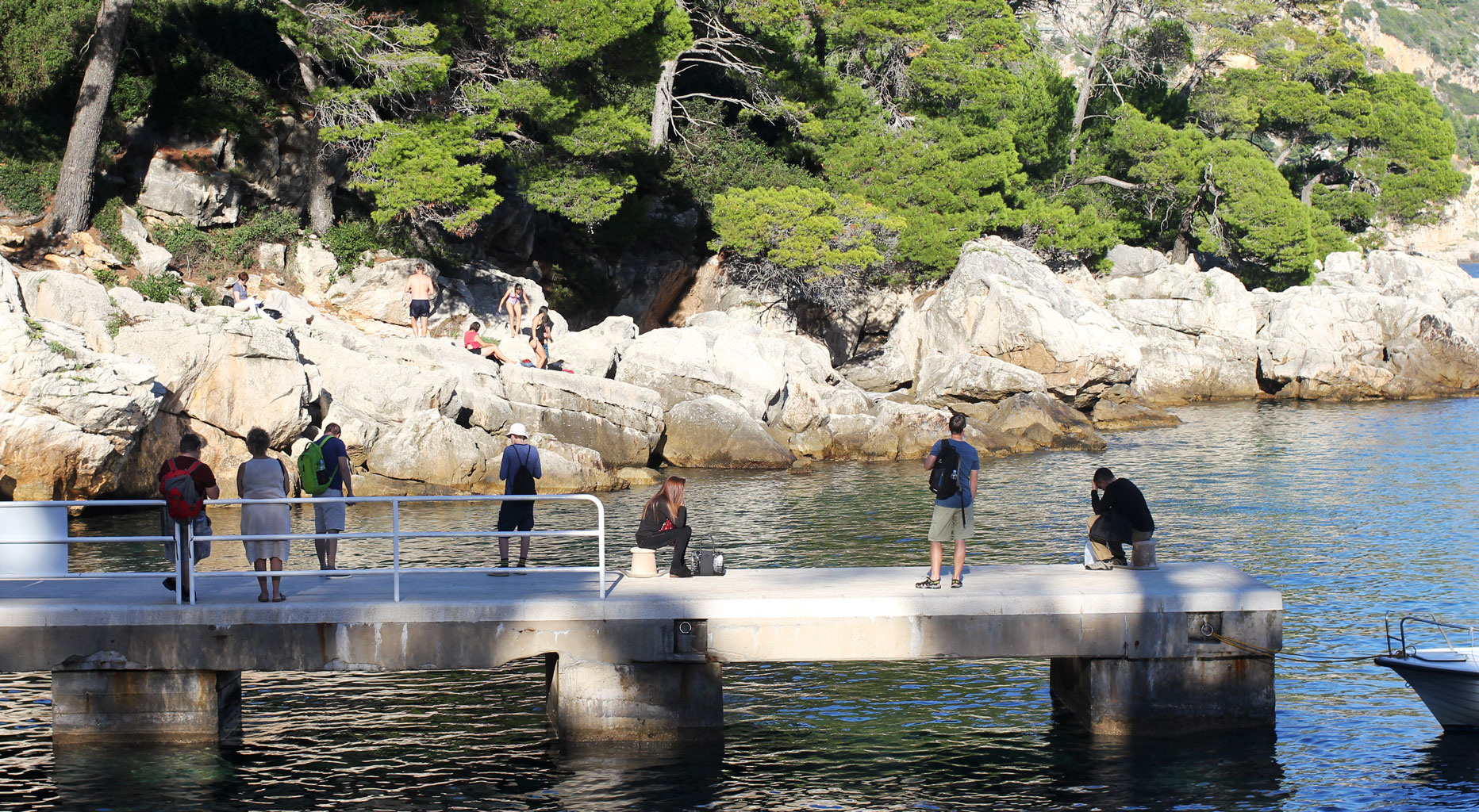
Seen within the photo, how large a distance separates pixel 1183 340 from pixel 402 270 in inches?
1278

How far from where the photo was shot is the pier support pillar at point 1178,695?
12383 millimetres

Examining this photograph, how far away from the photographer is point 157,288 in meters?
30.0

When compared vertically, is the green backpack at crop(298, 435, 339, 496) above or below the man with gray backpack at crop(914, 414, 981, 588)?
above

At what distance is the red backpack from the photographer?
458 inches

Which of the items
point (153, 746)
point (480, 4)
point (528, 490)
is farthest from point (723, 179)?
point (153, 746)

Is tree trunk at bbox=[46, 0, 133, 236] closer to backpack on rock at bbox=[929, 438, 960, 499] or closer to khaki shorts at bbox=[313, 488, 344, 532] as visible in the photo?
khaki shorts at bbox=[313, 488, 344, 532]

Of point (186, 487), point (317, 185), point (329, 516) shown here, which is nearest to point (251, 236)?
point (317, 185)

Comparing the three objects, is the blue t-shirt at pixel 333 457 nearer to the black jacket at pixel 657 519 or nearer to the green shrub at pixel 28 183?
the black jacket at pixel 657 519

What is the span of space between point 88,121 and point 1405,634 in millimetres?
30652

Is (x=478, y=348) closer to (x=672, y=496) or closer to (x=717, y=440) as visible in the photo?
(x=717, y=440)

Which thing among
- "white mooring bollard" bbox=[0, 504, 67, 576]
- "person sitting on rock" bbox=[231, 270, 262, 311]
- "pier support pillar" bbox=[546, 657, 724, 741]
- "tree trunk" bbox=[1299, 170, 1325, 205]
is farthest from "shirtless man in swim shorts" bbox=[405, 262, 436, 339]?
"tree trunk" bbox=[1299, 170, 1325, 205]

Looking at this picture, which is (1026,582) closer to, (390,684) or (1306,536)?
(390,684)

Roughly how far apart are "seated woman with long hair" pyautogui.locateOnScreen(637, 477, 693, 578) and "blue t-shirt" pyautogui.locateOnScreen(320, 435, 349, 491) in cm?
365

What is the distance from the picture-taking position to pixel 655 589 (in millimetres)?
12773
